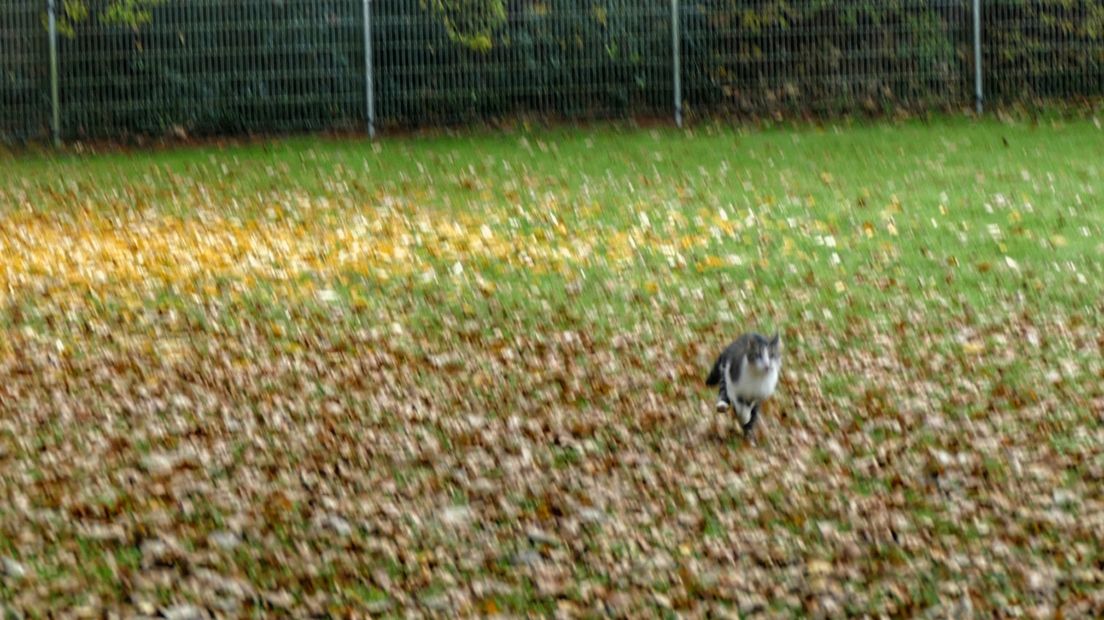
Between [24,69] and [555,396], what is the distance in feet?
40.5

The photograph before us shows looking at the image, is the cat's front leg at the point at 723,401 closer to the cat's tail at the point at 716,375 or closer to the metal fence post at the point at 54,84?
the cat's tail at the point at 716,375

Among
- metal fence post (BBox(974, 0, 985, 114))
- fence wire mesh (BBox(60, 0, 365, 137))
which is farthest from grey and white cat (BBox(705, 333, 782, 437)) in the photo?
metal fence post (BBox(974, 0, 985, 114))

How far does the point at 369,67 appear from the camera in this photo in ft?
64.6

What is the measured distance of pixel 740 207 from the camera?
14.2 m

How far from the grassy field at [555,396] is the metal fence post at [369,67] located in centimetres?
380

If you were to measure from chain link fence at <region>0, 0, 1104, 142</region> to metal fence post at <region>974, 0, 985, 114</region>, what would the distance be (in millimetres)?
36

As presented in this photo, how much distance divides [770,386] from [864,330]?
2455mm

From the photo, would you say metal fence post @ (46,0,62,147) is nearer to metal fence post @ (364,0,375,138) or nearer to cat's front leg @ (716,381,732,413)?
metal fence post @ (364,0,375,138)

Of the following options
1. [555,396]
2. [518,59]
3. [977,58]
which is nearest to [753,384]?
[555,396]

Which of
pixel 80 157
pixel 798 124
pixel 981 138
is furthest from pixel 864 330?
pixel 80 157

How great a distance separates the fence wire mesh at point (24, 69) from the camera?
19.4 m

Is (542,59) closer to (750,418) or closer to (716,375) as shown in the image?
(716,375)

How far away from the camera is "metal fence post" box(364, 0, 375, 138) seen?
19.6m

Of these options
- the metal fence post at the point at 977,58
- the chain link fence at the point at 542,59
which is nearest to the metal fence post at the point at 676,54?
the chain link fence at the point at 542,59
